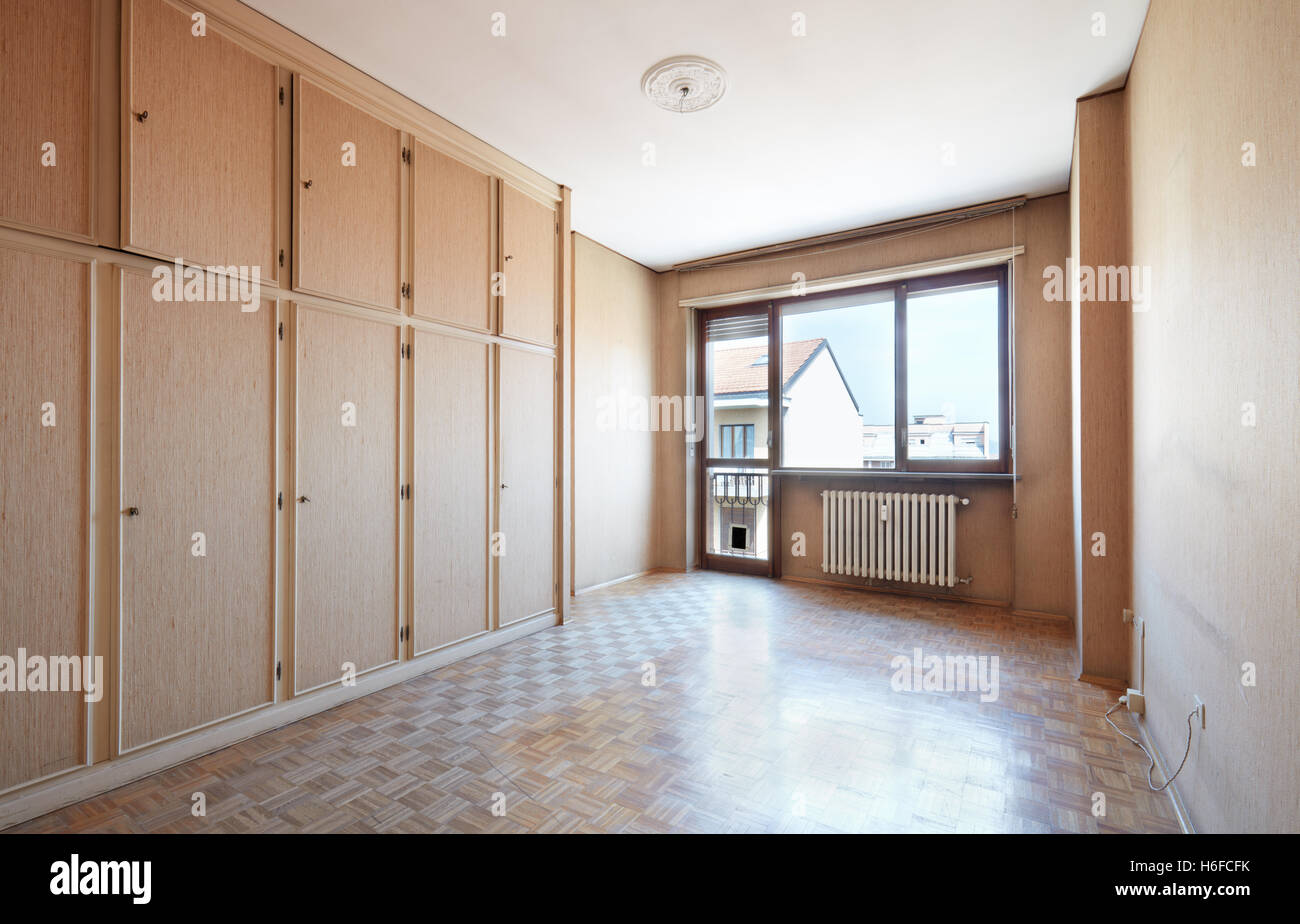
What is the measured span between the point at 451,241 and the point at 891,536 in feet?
13.3

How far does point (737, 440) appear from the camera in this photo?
5785mm

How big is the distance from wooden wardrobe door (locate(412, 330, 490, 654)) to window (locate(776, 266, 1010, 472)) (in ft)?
10.1

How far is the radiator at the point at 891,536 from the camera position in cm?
455

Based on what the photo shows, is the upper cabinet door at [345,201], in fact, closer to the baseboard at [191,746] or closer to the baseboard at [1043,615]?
the baseboard at [191,746]

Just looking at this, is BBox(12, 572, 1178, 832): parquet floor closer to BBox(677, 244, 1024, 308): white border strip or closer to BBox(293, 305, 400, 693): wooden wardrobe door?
BBox(293, 305, 400, 693): wooden wardrobe door

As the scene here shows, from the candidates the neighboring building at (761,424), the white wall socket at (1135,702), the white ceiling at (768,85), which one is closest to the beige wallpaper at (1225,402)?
the white wall socket at (1135,702)

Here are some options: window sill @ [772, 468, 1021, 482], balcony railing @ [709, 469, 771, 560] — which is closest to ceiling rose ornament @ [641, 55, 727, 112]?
window sill @ [772, 468, 1021, 482]

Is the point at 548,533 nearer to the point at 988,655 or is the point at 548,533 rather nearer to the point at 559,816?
the point at 559,816

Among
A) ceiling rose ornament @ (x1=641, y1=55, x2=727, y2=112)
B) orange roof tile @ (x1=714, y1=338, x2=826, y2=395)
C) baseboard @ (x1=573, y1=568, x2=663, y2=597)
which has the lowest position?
baseboard @ (x1=573, y1=568, x2=663, y2=597)

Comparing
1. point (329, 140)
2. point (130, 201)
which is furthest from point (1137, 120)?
point (130, 201)

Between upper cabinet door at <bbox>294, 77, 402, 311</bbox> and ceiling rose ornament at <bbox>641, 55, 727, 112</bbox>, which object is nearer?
upper cabinet door at <bbox>294, 77, 402, 311</bbox>

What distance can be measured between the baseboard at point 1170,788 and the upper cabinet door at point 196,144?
13.0 feet

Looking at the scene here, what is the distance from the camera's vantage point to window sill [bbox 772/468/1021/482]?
14.2ft

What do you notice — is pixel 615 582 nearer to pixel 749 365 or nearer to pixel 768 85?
pixel 749 365
